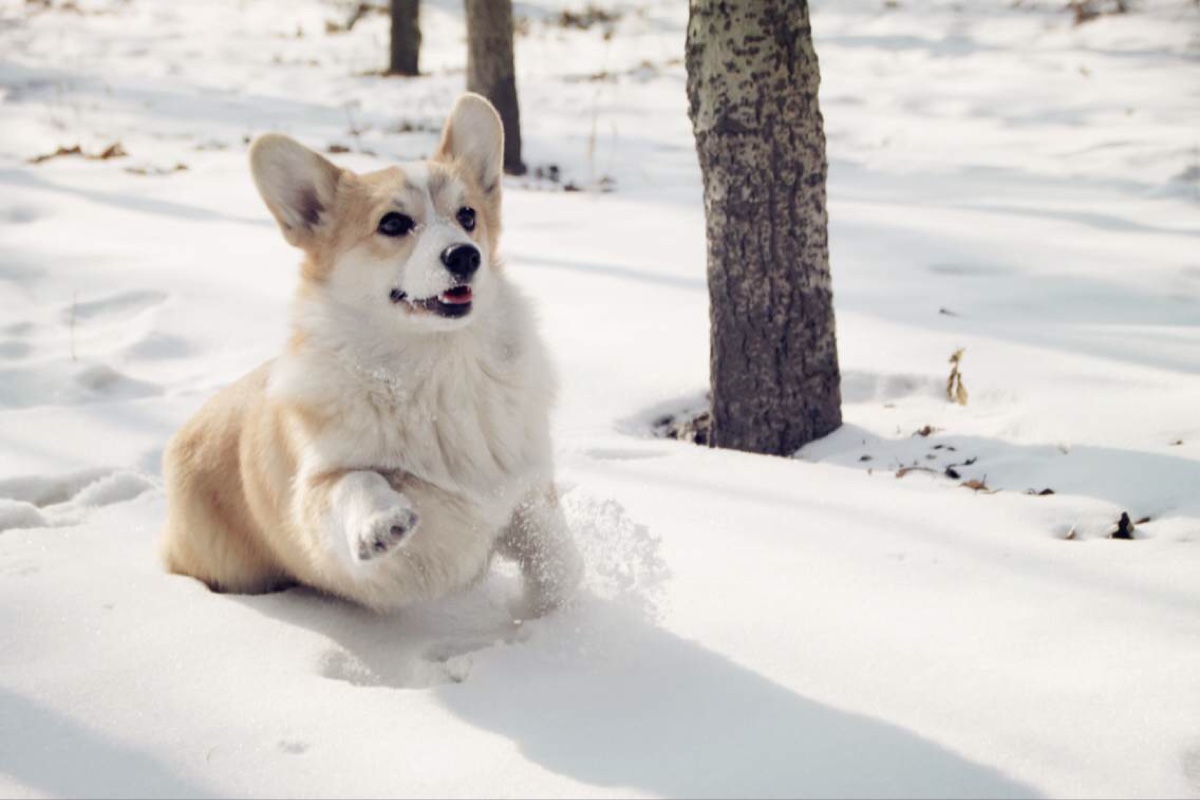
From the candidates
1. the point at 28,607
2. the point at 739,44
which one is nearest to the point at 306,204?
the point at 28,607

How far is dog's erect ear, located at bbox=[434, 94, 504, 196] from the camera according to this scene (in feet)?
9.37

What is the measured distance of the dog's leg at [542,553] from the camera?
2.52m

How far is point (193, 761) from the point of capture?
1838 mm

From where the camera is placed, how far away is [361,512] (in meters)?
2.12

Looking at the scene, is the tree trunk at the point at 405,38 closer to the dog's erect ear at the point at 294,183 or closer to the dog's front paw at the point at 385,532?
the dog's erect ear at the point at 294,183

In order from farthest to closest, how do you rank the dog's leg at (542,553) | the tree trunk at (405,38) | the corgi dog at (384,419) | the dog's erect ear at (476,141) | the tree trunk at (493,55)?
the tree trunk at (405,38) → the tree trunk at (493,55) → the dog's erect ear at (476,141) → the dog's leg at (542,553) → the corgi dog at (384,419)

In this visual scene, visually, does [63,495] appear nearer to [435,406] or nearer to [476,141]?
[435,406]

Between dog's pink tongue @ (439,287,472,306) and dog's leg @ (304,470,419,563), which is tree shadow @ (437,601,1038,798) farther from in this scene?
dog's pink tongue @ (439,287,472,306)

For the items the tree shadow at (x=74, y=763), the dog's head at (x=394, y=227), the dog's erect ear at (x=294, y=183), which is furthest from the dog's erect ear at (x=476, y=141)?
the tree shadow at (x=74, y=763)

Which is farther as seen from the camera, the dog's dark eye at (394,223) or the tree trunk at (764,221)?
the tree trunk at (764,221)

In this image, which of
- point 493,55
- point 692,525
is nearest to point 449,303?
point 692,525

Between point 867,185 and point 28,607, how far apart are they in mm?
5710

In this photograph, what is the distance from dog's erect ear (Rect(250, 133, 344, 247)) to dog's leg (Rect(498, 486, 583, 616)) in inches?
36.3

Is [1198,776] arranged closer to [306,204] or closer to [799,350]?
[799,350]
